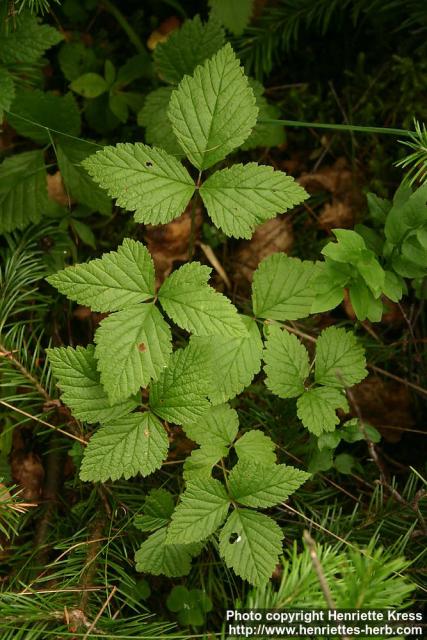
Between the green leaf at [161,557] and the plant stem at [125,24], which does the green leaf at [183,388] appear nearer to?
the green leaf at [161,557]

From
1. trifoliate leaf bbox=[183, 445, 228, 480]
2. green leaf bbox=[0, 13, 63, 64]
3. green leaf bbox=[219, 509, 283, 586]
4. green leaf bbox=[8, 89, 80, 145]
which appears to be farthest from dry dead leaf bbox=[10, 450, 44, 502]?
green leaf bbox=[0, 13, 63, 64]

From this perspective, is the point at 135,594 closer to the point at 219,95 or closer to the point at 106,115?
the point at 219,95

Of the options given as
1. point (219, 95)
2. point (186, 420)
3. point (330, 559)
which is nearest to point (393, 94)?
point (219, 95)

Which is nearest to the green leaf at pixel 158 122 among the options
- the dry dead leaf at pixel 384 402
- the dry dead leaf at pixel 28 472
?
the dry dead leaf at pixel 384 402

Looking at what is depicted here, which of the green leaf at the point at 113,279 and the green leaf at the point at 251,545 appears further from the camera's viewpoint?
the green leaf at the point at 113,279

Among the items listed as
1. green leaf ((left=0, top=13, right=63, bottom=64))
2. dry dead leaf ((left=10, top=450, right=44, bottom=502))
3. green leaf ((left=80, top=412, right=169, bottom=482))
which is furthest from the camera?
dry dead leaf ((left=10, top=450, right=44, bottom=502))

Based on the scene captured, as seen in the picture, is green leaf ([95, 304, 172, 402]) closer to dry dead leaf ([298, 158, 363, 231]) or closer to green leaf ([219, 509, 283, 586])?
green leaf ([219, 509, 283, 586])

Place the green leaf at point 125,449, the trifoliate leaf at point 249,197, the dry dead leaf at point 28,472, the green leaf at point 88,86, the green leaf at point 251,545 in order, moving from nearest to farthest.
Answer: the green leaf at point 251,545, the green leaf at point 125,449, the trifoliate leaf at point 249,197, the dry dead leaf at point 28,472, the green leaf at point 88,86
